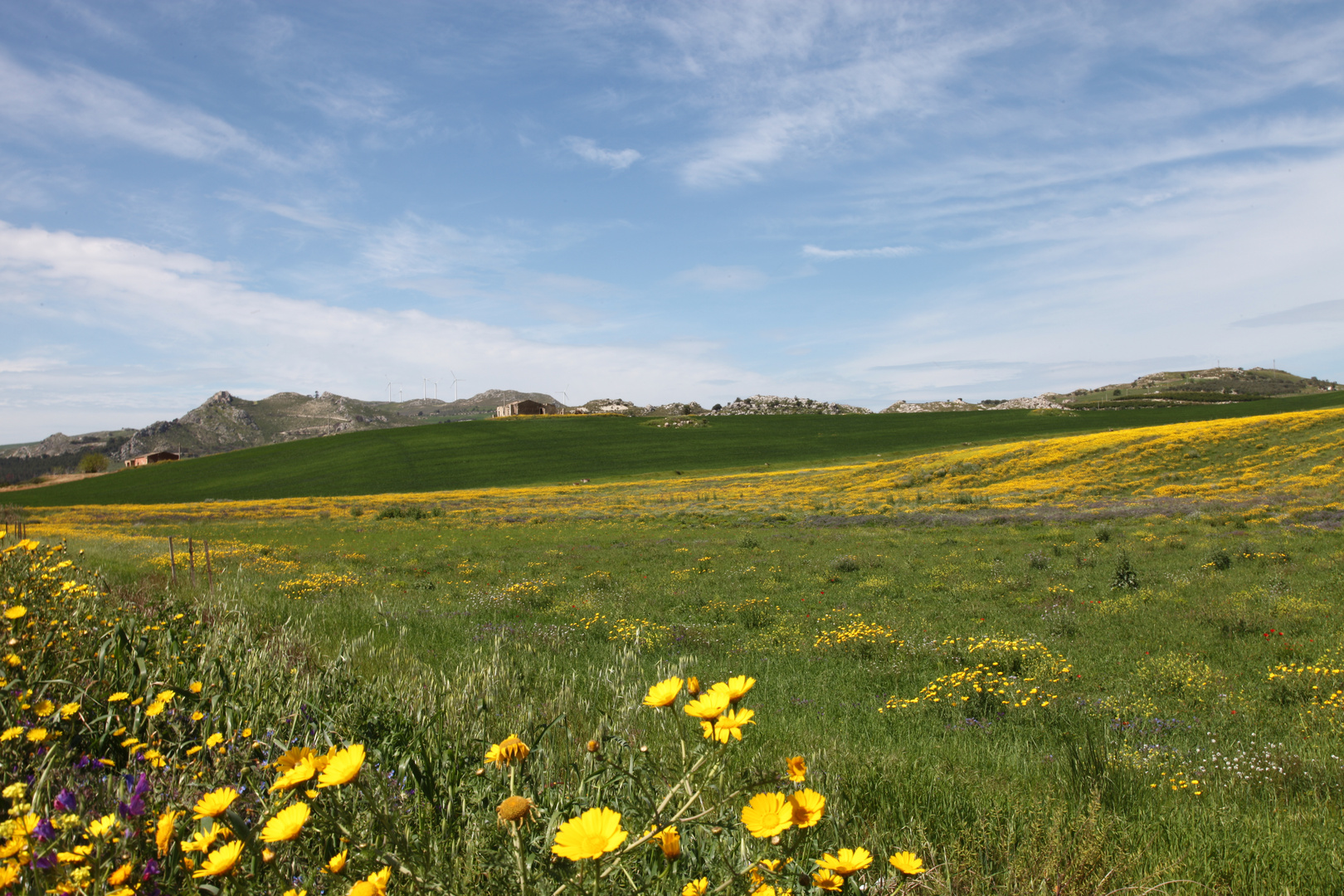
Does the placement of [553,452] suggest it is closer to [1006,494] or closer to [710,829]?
[1006,494]

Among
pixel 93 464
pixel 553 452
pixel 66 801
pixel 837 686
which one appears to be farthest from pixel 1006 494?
pixel 93 464

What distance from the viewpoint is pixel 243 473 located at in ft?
247

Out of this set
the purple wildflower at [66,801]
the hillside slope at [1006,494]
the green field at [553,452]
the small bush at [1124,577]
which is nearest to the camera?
the purple wildflower at [66,801]

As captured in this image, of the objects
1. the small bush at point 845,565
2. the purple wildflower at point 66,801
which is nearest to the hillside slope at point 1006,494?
Result: the small bush at point 845,565

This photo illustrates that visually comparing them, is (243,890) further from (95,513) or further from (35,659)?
(95,513)

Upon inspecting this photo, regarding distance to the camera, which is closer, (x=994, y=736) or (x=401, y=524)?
(x=994, y=736)

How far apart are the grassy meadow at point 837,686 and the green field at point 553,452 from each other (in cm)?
4535

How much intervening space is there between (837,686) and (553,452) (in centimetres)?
7365

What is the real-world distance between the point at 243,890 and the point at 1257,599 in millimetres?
Answer: 14364

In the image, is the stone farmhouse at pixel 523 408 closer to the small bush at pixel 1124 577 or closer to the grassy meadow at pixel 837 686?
the grassy meadow at pixel 837 686

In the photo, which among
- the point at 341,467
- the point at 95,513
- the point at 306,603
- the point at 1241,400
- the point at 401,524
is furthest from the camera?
the point at 1241,400

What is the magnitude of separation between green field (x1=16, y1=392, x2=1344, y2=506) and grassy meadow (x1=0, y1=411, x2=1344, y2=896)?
45.3 meters

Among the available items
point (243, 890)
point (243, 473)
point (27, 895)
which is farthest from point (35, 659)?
point (243, 473)

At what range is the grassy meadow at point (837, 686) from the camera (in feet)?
7.59
